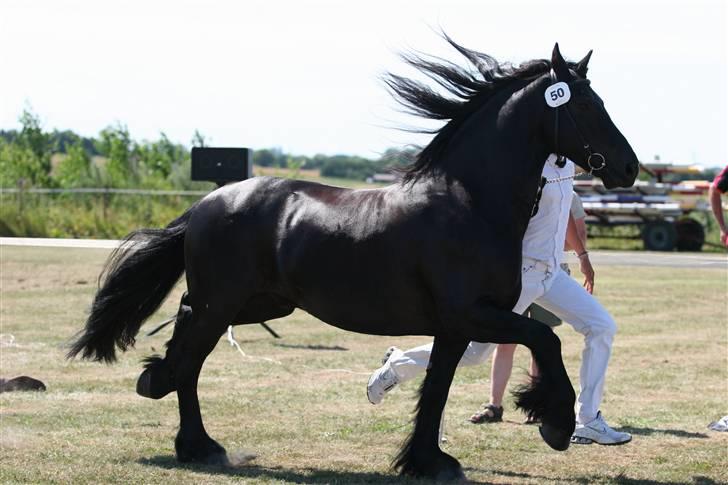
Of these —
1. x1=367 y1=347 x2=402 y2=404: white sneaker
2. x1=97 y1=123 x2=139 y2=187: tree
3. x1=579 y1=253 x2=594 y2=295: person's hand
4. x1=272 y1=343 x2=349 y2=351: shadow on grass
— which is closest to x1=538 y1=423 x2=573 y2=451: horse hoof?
x1=367 y1=347 x2=402 y2=404: white sneaker

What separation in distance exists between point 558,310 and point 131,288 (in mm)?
2783

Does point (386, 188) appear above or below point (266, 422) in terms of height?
above

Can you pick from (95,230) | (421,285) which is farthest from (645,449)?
(95,230)

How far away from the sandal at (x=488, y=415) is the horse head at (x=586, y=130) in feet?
9.79

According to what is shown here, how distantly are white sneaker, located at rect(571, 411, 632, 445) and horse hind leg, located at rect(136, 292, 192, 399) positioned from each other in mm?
2633

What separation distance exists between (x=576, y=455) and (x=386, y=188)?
2.25 meters

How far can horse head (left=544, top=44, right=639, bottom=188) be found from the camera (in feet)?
21.6

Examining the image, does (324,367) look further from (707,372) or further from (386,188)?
(386,188)

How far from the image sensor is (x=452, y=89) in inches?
276

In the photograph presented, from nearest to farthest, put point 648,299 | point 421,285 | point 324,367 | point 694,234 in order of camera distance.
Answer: point 421,285 → point 324,367 → point 648,299 → point 694,234

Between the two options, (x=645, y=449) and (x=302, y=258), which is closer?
(x=302, y=258)

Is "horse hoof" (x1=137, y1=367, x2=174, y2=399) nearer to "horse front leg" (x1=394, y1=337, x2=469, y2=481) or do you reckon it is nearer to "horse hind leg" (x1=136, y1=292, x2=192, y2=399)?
"horse hind leg" (x1=136, y1=292, x2=192, y2=399)

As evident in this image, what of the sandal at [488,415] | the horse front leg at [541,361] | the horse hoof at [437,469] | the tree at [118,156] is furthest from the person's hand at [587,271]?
the tree at [118,156]

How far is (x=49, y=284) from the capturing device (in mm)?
19984
